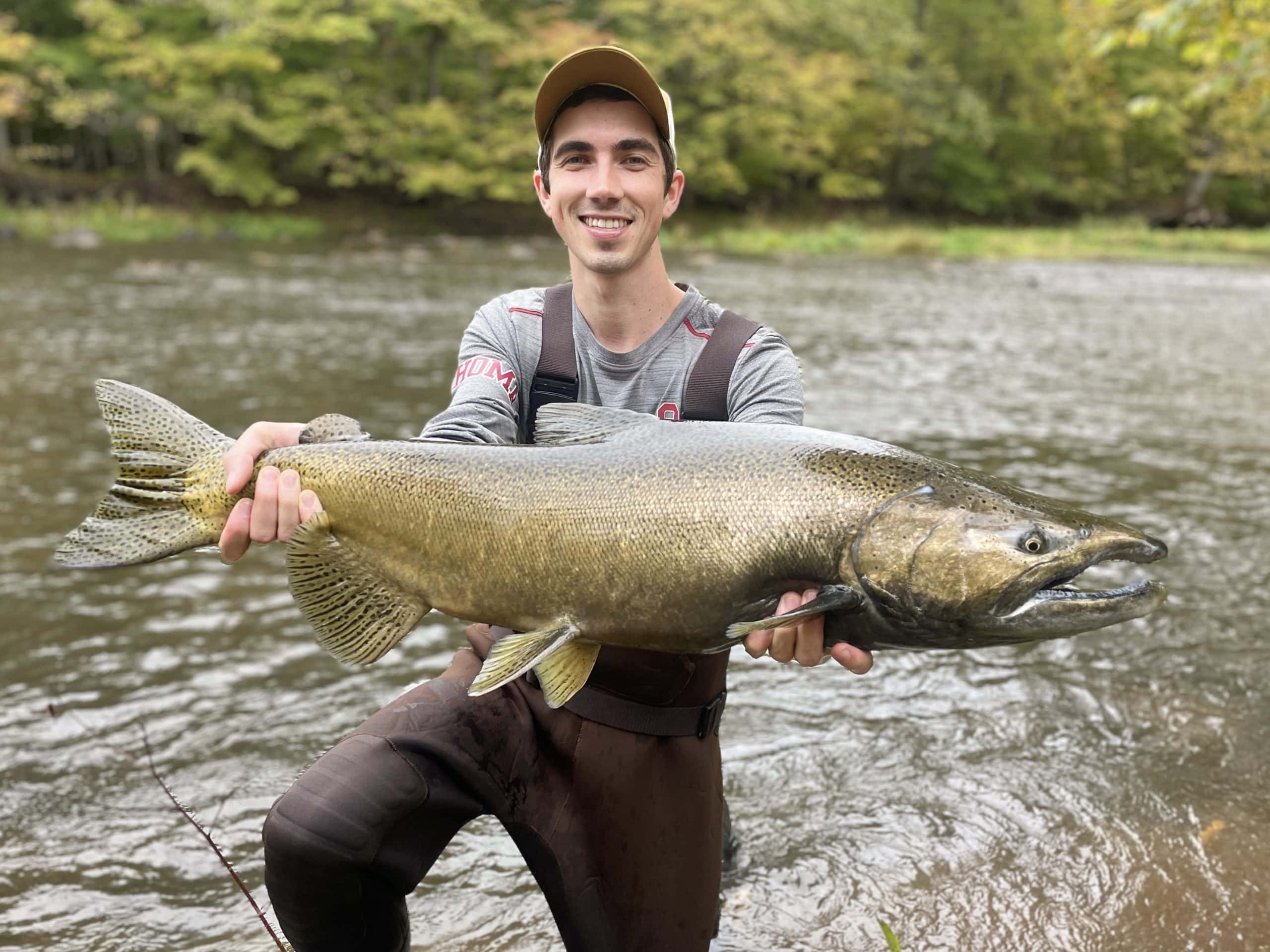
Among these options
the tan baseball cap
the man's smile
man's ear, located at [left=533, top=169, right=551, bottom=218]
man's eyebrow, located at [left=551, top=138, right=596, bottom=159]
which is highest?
the tan baseball cap

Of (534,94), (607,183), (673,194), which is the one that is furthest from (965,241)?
(607,183)

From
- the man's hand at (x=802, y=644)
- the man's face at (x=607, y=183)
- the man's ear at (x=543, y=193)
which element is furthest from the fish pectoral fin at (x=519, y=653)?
the man's ear at (x=543, y=193)

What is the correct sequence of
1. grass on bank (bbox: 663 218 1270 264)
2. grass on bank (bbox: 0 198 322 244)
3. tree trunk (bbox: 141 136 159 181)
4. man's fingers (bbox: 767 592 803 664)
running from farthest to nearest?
tree trunk (bbox: 141 136 159 181), grass on bank (bbox: 663 218 1270 264), grass on bank (bbox: 0 198 322 244), man's fingers (bbox: 767 592 803 664)

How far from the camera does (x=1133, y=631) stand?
5672mm

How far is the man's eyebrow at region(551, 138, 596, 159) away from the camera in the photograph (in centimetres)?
311

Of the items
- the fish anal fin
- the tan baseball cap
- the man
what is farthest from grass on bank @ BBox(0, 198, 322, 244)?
the fish anal fin

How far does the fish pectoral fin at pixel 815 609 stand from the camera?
224cm

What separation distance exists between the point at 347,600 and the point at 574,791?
0.78m

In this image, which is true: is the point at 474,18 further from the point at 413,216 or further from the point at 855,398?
the point at 855,398

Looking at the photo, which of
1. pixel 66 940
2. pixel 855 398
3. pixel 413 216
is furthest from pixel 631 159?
pixel 413 216

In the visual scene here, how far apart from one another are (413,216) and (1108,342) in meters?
27.4

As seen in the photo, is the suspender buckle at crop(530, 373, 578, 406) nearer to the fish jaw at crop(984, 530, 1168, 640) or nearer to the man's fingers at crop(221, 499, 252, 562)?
the man's fingers at crop(221, 499, 252, 562)

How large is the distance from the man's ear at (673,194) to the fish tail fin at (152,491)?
144 centimetres

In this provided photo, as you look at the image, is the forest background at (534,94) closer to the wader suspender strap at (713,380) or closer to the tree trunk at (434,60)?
the tree trunk at (434,60)
